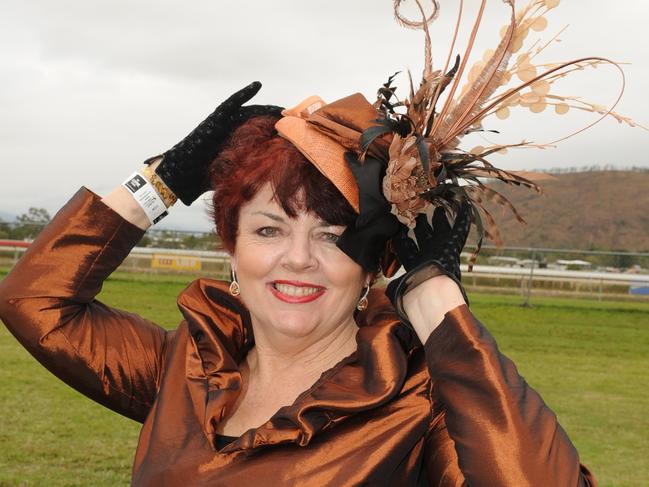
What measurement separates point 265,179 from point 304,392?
487 mm

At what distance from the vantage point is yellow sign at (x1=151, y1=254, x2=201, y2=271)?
15.4 m

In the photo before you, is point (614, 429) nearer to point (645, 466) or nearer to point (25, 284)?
point (645, 466)

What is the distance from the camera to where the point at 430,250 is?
5.61ft

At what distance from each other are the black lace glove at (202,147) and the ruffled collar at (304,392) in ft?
0.83

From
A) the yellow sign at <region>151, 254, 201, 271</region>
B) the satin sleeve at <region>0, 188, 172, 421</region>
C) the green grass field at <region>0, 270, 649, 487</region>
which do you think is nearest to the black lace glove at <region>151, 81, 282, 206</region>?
the satin sleeve at <region>0, 188, 172, 421</region>

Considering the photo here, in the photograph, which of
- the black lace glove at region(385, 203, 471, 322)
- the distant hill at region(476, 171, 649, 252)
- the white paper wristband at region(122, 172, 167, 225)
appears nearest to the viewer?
the black lace glove at region(385, 203, 471, 322)

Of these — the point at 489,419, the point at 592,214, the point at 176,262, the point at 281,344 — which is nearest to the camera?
the point at 489,419

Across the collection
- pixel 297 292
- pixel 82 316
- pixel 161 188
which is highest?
pixel 161 188

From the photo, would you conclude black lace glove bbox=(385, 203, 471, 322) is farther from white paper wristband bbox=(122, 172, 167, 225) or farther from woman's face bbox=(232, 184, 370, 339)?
white paper wristband bbox=(122, 172, 167, 225)

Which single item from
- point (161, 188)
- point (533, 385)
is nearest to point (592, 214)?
point (533, 385)

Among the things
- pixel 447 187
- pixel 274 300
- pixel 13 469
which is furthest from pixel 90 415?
pixel 447 187

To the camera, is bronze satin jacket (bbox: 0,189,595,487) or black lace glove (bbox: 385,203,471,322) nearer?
bronze satin jacket (bbox: 0,189,595,487)

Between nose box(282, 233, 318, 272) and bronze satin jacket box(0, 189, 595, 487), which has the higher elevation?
nose box(282, 233, 318, 272)

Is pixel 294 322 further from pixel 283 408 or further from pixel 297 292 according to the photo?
pixel 283 408
